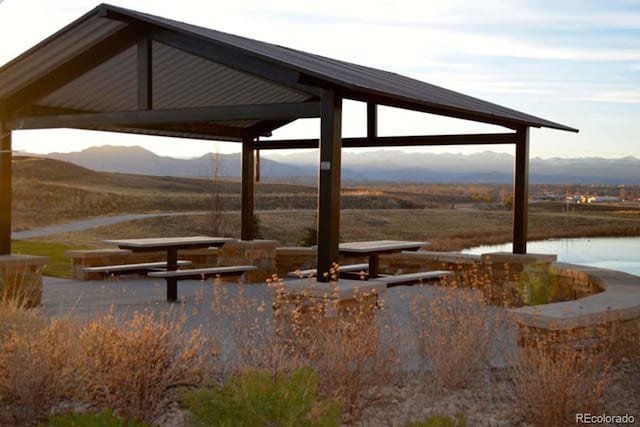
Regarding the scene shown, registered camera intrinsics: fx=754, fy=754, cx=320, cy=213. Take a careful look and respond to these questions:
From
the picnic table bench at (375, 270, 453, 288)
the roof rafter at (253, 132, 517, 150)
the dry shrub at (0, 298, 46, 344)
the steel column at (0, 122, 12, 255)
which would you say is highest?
the roof rafter at (253, 132, 517, 150)

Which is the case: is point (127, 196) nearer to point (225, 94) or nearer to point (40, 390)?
point (225, 94)

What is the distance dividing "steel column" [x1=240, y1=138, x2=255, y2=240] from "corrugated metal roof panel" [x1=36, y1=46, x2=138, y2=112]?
2236 mm

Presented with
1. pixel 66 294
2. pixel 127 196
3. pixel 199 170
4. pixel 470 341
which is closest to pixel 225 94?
pixel 66 294

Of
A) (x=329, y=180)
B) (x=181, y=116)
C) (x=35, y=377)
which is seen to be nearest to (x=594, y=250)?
(x=181, y=116)

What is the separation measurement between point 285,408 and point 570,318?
3349mm

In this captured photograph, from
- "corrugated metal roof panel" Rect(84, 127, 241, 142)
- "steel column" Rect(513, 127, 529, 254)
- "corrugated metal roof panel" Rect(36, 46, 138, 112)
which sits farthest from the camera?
"corrugated metal roof panel" Rect(84, 127, 241, 142)

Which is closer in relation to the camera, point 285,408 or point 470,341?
A: point 285,408

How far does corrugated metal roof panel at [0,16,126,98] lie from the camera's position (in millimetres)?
8633

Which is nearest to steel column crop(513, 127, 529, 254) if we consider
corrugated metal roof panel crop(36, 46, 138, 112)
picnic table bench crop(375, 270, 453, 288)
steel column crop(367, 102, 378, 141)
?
picnic table bench crop(375, 270, 453, 288)

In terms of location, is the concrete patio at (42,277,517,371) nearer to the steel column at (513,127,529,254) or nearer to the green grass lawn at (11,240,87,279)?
the green grass lawn at (11,240,87,279)

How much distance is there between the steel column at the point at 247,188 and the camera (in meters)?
12.7

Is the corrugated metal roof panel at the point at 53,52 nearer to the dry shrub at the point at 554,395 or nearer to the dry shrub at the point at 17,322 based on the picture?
the dry shrub at the point at 17,322

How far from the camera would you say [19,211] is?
125ft

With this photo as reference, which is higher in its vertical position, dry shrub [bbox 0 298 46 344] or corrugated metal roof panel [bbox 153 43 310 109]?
corrugated metal roof panel [bbox 153 43 310 109]
